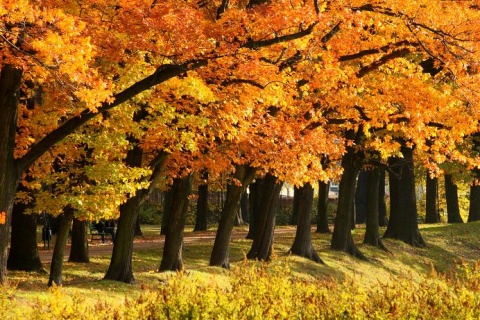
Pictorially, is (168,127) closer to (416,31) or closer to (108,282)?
(108,282)

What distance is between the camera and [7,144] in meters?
16.1

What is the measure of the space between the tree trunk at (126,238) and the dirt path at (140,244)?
6.94m

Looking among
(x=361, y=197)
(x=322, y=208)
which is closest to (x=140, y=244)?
(x=322, y=208)

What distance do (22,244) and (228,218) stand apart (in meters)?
6.36

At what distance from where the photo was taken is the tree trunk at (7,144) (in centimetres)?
1598

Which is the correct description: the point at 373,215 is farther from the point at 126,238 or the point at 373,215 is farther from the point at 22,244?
the point at 22,244

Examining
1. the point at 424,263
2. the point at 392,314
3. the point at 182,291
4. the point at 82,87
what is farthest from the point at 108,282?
the point at 424,263

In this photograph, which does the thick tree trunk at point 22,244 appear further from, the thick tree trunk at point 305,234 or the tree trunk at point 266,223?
the thick tree trunk at point 305,234

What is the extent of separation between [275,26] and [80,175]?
581 centimetres

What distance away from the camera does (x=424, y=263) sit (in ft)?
114

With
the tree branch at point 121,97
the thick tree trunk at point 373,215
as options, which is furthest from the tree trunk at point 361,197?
the tree branch at point 121,97

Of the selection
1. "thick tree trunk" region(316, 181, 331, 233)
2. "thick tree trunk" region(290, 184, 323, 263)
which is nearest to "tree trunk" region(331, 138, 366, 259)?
"thick tree trunk" region(290, 184, 323, 263)

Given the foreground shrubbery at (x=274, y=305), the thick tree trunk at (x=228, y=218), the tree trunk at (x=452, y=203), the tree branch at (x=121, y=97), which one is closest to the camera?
the foreground shrubbery at (x=274, y=305)

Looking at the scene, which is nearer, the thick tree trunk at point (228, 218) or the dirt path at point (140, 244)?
the thick tree trunk at point (228, 218)
